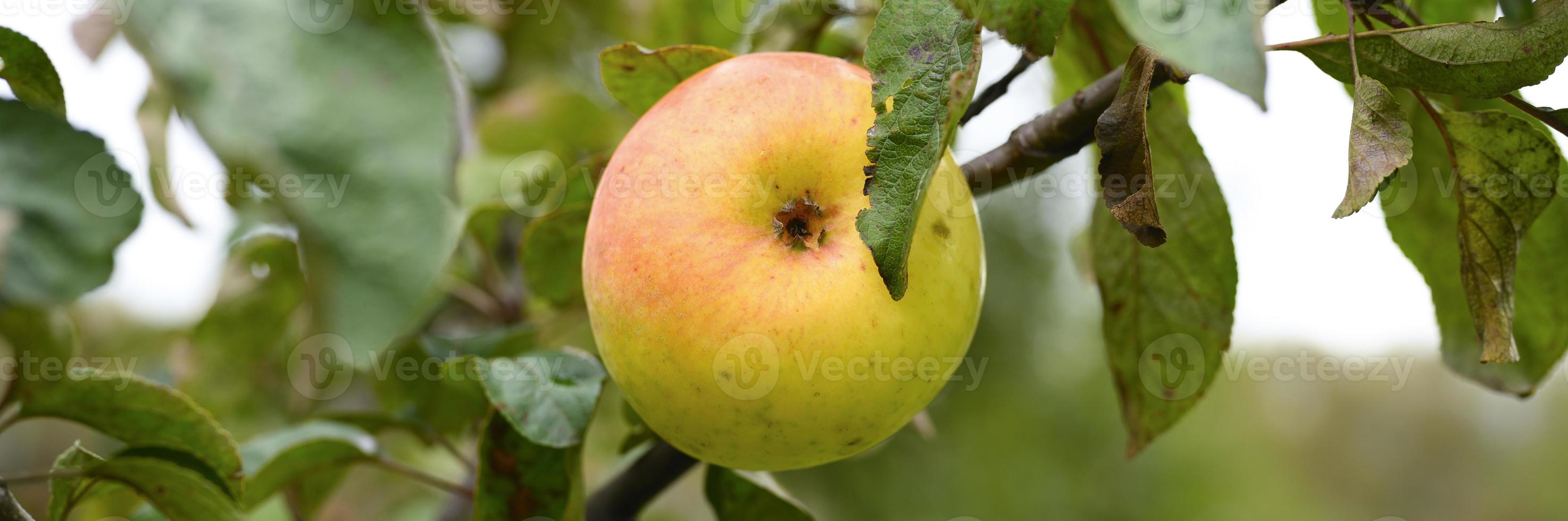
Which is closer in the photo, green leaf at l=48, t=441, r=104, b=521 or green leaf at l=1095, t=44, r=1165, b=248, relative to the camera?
green leaf at l=1095, t=44, r=1165, b=248

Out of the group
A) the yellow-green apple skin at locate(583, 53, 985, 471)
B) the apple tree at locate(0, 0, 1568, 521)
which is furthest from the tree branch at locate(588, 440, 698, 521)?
the yellow-green apple skin at locate(583, 53, 985, 471)

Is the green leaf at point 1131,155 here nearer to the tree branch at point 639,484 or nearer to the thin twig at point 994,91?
the thin twig at point 994,91

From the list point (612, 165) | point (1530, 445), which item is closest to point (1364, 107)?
point (612, 165)

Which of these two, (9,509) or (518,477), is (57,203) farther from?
(518,477)

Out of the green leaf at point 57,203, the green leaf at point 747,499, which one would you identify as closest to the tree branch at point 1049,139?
the green leaf at point 747,499

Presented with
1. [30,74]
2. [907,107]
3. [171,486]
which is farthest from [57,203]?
[907,107]

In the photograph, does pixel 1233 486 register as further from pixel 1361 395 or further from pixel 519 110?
pixel 1361 395

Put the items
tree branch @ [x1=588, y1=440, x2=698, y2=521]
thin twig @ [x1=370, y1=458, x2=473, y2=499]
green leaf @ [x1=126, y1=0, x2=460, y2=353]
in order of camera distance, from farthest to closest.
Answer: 1. thin twig @ [x1=370, y1=458, x2=473, y2=499]
2. tree branch @ [x1=588, y1=440, x2=698, y2=521]
3. green leaf @ [x1=126, y1=0, x2=460, y2=353]

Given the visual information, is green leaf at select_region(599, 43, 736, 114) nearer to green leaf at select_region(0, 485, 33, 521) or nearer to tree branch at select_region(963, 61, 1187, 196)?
tree branch at select_region(963, 61, 1187, 196)
